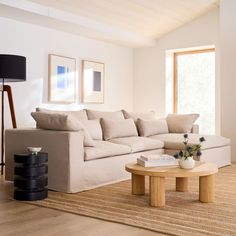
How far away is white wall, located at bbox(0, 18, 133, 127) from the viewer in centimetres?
562

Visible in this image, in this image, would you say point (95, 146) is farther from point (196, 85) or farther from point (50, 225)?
point (196, 85)

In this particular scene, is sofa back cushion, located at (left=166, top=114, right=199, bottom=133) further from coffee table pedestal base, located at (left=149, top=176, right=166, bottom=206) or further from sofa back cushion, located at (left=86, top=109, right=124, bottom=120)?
coffee table pedestal base, located at (left=149, top=176, right=166, bottom=206)

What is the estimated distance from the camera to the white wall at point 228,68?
6441 mm

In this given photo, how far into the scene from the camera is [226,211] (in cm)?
321

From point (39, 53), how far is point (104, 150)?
243 cm

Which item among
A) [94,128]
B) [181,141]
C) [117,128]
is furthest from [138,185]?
[181,141]

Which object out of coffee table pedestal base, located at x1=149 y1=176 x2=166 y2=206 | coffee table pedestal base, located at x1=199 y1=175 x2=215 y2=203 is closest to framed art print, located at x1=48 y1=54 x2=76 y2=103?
coffee table pedestal base, located at x1=149 y1=176 x2=166 y2=206

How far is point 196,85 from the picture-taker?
752cm

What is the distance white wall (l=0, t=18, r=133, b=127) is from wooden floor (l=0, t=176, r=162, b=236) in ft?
8.70

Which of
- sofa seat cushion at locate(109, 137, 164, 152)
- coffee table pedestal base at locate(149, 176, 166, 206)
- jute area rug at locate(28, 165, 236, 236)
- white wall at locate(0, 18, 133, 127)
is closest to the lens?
jute area rug at locate(28, 165, 236, 236)

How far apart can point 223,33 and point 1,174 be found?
13.9ft

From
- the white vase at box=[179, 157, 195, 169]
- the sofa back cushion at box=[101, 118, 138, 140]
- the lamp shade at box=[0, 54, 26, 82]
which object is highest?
the lamp shade at box=[0, 54, 26, 82]

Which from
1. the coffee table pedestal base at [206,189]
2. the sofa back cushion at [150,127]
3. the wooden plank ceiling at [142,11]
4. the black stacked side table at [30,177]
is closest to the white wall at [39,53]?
the wooden plank ceiling at [142,11]

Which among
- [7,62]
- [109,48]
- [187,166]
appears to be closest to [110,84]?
[109,48]
